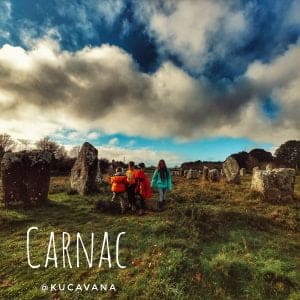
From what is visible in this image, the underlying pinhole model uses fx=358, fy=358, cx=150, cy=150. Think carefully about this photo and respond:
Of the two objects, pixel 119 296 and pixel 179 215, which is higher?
pixel 179 215

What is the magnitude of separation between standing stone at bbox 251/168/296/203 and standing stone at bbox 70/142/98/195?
357 inches

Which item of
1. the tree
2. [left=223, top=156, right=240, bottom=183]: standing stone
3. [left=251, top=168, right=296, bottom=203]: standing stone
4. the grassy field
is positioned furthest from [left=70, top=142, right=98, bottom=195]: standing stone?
the tree

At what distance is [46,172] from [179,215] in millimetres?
7448

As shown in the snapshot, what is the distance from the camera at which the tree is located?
70881 millimetres

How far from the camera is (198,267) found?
9.46 m

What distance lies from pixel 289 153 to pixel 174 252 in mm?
69706

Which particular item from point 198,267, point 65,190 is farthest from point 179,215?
point 65,190

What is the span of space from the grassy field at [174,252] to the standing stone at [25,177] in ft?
3.83

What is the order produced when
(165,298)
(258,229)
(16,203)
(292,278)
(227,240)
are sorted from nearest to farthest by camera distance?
(165,298)
(292,278)
(227,240)
(258,229)
(16,203)

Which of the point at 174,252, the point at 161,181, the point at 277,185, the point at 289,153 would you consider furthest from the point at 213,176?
the point at 289,153

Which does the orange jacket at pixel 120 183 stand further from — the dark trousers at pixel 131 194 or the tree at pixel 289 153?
the tree at pixel 289 153

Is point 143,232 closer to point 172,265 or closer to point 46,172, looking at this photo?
point 172,265

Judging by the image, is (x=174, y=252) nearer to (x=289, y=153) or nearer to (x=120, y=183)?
(x=120, y=183)

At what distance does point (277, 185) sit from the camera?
1789cm
